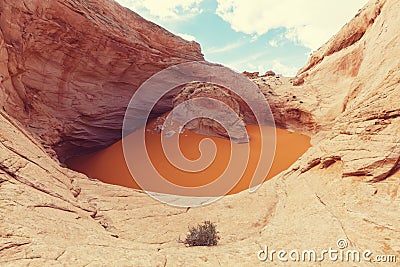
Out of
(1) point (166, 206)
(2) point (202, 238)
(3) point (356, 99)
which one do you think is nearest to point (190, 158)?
(1) point (166, 206)

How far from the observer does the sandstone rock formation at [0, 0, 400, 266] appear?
3283mm

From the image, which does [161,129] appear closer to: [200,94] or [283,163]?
[200,94]

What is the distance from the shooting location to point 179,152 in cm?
1231

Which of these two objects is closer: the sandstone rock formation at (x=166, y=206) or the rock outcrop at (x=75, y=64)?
the sandstone rock formation at (x=166, y=206)

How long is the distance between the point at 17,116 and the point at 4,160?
618 cm

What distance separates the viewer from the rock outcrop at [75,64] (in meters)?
9.26

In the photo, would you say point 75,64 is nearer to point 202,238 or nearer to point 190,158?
point 190,158

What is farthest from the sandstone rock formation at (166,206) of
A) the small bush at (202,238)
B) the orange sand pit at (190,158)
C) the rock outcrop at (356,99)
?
the orange sand pit at (190,158)

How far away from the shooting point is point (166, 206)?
651 centimetres

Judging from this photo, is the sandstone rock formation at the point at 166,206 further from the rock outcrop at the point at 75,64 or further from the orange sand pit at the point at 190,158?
the orange sand pit at the point at 190,158

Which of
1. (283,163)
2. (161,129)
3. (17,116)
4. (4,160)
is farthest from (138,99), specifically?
(4,160)

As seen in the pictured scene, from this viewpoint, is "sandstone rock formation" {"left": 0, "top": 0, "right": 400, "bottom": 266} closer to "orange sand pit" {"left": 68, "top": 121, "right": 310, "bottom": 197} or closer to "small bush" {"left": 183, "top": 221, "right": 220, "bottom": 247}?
"small bush" {"left": 183, "top": 221, "right": 220, "bottom": 247}

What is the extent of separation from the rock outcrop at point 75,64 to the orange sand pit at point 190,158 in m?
1.81

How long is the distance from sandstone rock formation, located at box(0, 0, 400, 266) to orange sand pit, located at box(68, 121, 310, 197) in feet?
7.71
